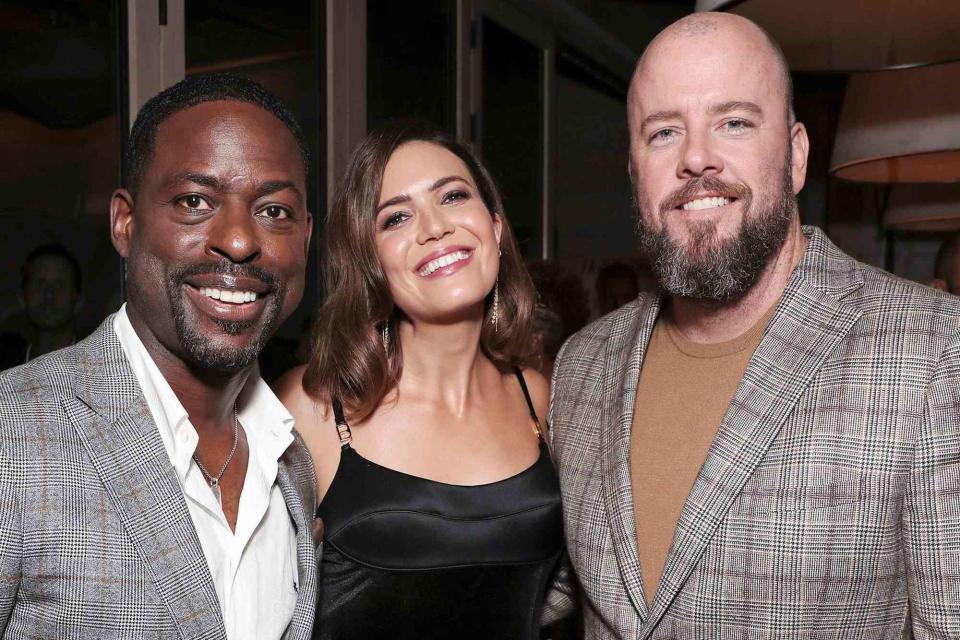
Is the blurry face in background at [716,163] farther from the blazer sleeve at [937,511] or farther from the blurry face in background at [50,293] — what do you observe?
the blurry face in background at [50,293]

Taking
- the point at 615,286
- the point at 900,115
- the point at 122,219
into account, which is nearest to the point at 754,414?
the point at 122,219

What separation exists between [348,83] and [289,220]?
240 cm

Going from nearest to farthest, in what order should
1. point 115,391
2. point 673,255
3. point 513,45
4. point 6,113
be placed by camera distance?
point 115,391 → point 673,255 → point 6,113 → point 513,45

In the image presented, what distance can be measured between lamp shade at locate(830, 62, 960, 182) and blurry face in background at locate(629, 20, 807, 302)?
3.18 ft

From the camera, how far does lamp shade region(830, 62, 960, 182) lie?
244 centimetres

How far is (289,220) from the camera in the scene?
151 centimetres

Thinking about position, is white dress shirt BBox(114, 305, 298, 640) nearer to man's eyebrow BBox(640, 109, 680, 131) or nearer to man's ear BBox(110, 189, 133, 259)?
man's ear BBox(110, 189, 133, 259)

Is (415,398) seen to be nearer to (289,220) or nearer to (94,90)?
(289,220)

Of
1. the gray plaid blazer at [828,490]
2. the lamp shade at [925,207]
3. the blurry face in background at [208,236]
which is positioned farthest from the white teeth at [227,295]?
the lamp shade at [925,207]

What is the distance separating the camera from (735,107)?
1637 millimetres

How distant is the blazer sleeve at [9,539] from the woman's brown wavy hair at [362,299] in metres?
0.95

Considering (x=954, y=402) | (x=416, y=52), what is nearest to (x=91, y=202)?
(x=954, y=402)

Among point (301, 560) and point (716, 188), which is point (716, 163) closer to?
point (716, 188)

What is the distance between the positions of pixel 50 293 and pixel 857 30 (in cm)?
195
